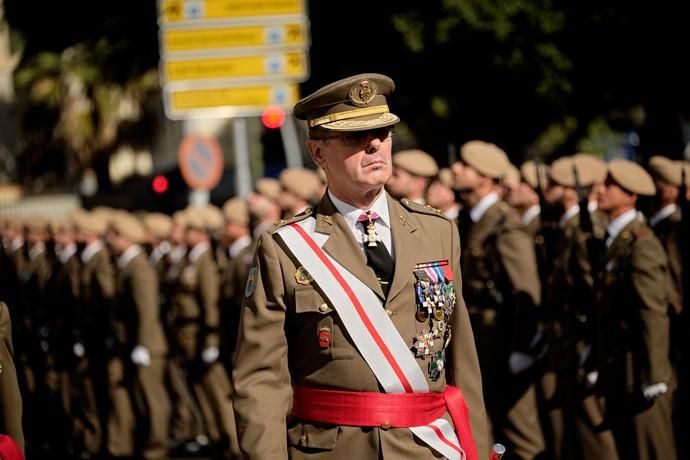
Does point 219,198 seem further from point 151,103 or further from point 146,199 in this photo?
point 151,103

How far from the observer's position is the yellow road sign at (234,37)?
618 inches

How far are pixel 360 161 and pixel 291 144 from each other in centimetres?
1916

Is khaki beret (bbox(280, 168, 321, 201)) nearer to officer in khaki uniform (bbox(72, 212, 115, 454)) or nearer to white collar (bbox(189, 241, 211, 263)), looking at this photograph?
white collar (bbox(189, 241, 211, 263))

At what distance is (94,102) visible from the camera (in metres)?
30.1

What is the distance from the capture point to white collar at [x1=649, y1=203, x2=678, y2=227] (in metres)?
9.14

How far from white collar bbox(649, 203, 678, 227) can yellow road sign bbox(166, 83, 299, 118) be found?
7.18 meters

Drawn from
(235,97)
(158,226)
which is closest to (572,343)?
(158,226)

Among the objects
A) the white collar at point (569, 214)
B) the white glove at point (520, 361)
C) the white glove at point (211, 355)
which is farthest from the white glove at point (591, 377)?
the white glove at point (211, 355)

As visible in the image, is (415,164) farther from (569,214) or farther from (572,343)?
(572,343)

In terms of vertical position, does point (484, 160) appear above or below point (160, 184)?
above

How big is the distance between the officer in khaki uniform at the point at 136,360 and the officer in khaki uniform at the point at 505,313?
374cm

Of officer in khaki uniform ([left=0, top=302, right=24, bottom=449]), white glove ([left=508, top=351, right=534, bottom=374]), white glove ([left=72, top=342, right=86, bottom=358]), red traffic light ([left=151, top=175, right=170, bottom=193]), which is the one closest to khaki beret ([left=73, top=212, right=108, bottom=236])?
white glove ([left=72, top=342, right=86, bottom=358])

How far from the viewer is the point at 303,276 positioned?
16.1 feet

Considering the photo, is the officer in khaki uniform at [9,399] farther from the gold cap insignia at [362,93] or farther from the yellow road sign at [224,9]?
the yellow road sign at [224,9]
